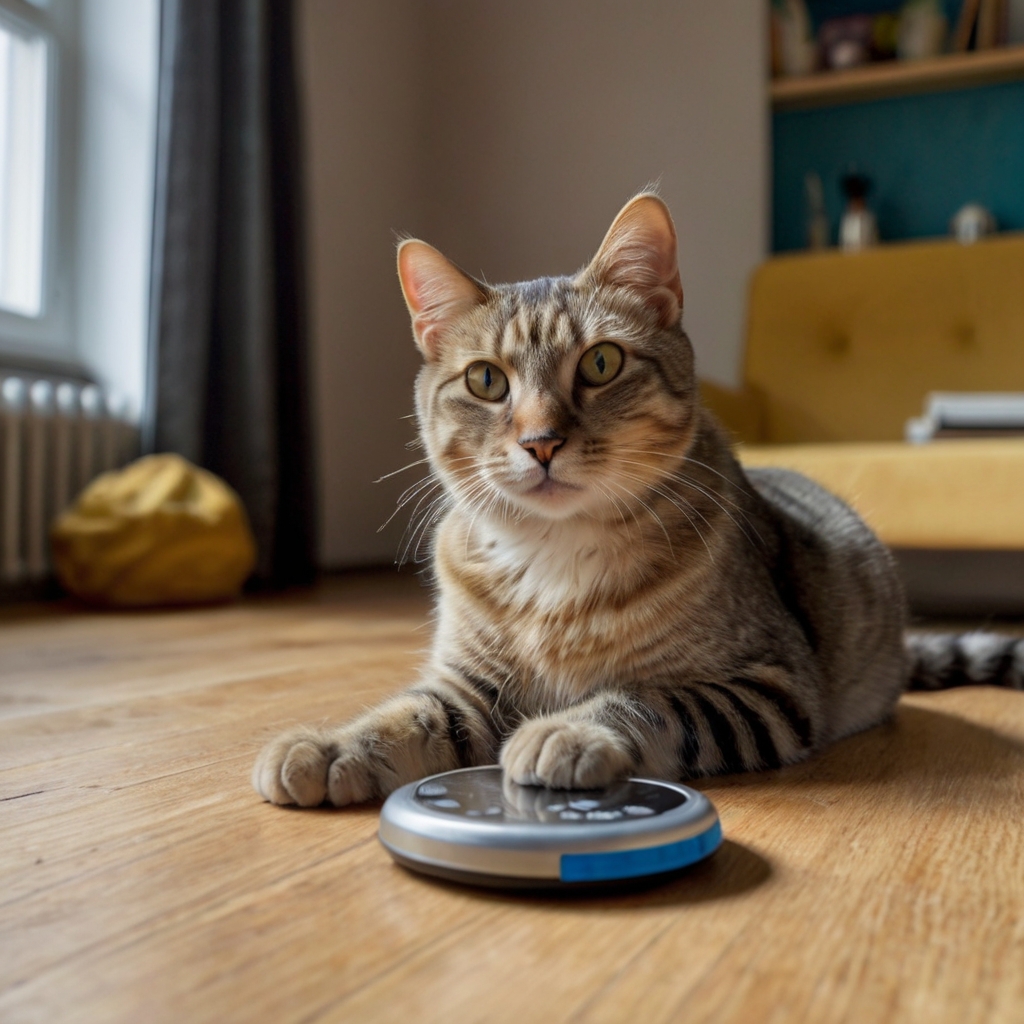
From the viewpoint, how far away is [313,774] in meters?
0.97

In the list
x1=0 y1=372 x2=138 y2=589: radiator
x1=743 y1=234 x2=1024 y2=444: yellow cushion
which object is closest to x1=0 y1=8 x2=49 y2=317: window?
x1=0 y1=372 x2=138 y2=589: radiator

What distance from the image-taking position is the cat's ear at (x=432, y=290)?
129 centimetres

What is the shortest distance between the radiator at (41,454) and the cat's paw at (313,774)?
2279 mm

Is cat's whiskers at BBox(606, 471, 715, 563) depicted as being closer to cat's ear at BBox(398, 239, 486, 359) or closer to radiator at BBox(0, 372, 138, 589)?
cat's ear at BBox(398, 239, 486, 359)

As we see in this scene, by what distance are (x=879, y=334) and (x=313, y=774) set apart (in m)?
2.82

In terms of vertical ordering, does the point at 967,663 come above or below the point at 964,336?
below

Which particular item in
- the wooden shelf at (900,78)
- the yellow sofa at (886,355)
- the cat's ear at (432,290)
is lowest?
the cat's ear at (432,290)

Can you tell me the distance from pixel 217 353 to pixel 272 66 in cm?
106

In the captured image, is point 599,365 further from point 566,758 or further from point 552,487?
point 566,758

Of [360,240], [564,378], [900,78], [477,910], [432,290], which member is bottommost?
[477,910]

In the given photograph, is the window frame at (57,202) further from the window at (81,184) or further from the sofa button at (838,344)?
the sofa button at (838,344)

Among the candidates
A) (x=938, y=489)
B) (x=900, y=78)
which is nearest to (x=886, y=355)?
(x=938, y=489)

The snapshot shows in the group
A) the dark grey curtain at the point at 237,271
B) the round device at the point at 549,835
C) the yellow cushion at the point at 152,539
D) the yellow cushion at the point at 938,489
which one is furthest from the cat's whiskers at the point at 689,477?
the dark grey curtain at the point at 237,271

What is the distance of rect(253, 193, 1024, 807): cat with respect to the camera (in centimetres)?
107
